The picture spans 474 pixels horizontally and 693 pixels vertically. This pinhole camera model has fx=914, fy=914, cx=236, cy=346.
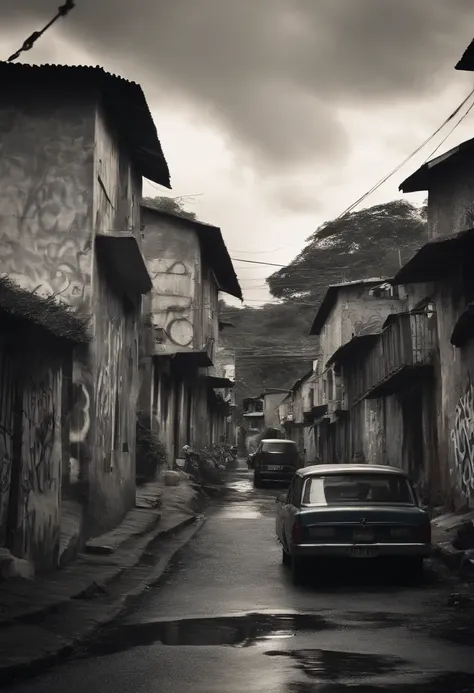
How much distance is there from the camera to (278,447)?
36.7m

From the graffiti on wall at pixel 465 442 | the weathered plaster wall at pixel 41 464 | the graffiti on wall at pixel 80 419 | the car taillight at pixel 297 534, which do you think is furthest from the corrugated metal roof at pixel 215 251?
the car taillight at pixel 297 534

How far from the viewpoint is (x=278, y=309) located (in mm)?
67250

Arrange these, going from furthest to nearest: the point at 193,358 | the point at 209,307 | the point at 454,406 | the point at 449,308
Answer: the point at 209,307 → the point at 193,358 → the point at 449,308 → the point at 454,406

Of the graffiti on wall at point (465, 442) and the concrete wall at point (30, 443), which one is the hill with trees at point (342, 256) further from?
the concrete wall at point (30, 443)

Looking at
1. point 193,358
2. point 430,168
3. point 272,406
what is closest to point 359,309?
point 193,358

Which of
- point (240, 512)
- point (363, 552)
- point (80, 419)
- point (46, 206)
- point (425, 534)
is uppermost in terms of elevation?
point (46, 206)

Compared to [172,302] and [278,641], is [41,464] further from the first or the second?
[172,302]

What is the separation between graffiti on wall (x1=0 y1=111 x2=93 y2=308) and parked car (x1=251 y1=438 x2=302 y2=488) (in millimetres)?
22041

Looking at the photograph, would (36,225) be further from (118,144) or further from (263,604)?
(263,604)

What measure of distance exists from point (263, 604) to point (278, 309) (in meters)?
57.8

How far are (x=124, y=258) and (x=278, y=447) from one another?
22091mm

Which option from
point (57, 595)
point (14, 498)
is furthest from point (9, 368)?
point (57, 595)

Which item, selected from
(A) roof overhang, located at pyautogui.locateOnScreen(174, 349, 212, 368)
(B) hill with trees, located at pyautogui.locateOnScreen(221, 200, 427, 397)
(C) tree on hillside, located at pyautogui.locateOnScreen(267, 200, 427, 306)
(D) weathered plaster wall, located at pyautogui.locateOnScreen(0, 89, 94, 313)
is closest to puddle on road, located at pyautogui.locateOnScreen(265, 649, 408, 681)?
(D) weathered plaster wall, located at pyautogui.locateOnScreen(0, 89, 94, 313)

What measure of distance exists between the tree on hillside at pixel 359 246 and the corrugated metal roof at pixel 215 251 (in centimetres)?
1826
